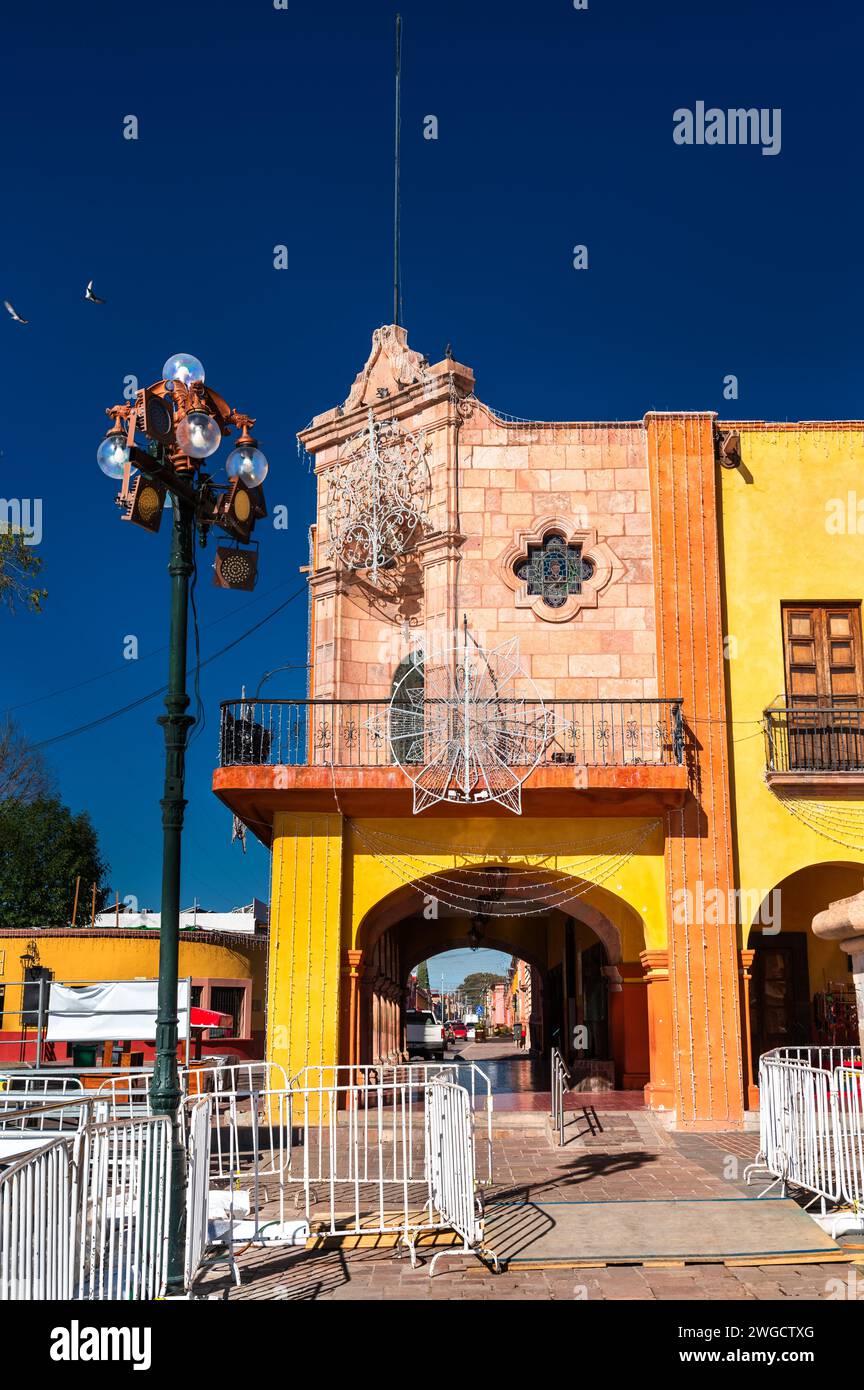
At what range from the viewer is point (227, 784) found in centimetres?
1622

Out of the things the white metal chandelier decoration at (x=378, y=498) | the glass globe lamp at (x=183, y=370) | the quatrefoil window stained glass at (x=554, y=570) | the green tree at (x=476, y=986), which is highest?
the white metal chandelier decoration at (x=378, y=498)

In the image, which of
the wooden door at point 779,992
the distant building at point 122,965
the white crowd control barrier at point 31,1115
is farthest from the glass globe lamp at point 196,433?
the distant building at point 122,965

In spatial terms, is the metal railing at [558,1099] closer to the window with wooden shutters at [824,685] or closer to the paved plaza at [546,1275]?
the paved plaza at [546,1275]

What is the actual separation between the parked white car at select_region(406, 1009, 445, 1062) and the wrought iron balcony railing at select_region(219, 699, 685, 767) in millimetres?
13337

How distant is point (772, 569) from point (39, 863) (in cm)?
2948

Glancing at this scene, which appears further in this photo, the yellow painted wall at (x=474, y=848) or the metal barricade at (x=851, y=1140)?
the yellow painted wall at (x=474, y=848)

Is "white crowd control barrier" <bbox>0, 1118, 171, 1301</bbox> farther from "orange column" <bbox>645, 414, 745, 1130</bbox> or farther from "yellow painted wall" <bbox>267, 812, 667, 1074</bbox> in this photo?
"orange column" <bbox>645, 414, 745, 1130</bbox>

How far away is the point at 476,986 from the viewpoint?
109875 millimetres

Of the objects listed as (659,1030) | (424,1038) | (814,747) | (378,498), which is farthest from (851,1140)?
(424,1038)

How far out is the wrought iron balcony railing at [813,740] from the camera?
1697cm

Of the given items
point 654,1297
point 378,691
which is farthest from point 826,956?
point 654,1297

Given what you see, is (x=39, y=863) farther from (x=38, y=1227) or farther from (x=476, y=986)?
(x=476, y=986)
